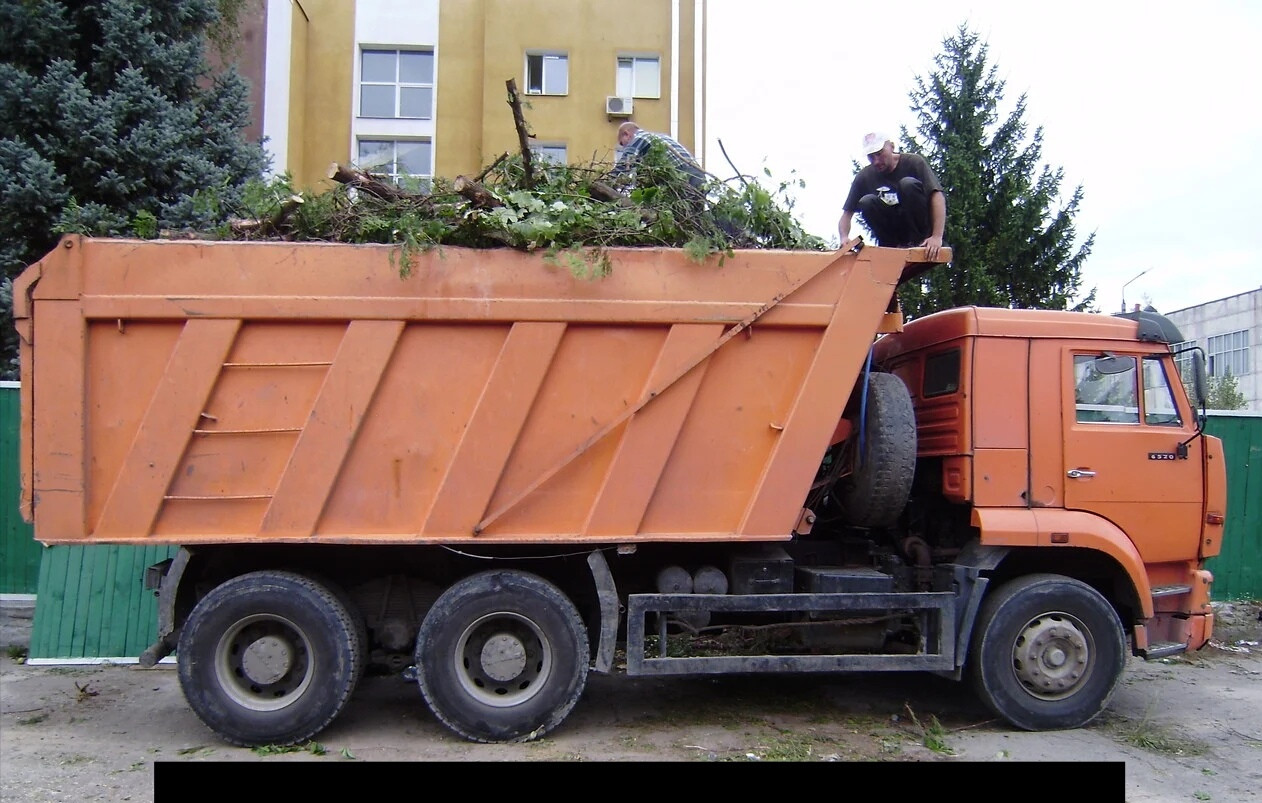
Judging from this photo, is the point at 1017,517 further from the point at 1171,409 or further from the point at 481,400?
the point at 481,400

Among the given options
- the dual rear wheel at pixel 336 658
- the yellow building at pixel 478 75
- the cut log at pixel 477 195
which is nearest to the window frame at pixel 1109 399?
the dual rear wheel at pixel 336 658

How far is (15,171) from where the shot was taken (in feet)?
30.9

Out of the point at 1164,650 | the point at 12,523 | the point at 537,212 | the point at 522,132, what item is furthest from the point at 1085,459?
the point at 12,523

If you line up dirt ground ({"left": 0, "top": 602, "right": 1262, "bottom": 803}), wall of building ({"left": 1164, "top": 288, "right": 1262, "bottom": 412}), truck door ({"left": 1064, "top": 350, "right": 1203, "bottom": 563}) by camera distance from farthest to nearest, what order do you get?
1. wall of building ({"left": 1164, "top": 288, "right": 1262, "bottom": 412})
2. truck door ({"left": 1064, "top": 350, "right": 1203, "bottom": 563})
3. dirt ground ({"left": 0, "top": 602, "right": 1262, "bottom": 803})

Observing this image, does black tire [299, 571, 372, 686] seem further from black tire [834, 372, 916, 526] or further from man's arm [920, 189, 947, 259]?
man's arm [920, 189, 947, 259]

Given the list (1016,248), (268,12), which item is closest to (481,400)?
(1016,248)

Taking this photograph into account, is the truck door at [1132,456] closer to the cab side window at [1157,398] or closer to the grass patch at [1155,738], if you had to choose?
the cab side window at [1157,398]

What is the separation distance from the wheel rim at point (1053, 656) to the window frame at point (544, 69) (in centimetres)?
1763

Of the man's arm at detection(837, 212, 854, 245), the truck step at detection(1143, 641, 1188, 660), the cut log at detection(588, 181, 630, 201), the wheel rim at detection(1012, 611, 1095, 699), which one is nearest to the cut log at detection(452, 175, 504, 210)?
the cut log at detection(588, 181, 630, 201)

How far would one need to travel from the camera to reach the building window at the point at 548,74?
20484 millimetres

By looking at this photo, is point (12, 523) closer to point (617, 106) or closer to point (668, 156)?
point (668, 156)

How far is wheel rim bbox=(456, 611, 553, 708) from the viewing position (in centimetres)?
533

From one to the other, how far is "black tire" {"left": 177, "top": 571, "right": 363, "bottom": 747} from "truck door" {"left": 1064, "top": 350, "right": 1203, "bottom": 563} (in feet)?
15.5

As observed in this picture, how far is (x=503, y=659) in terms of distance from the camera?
5.33m
